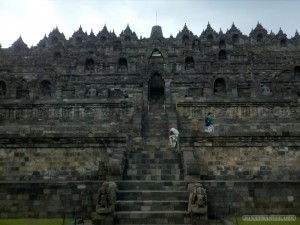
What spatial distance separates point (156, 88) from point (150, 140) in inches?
501

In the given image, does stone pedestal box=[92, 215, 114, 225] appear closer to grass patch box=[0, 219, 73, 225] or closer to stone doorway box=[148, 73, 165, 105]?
grass patch box=[0, 219, 73, 225]

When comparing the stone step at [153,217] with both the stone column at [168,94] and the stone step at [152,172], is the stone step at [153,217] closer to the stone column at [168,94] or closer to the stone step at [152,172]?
the stone step at [152,172]

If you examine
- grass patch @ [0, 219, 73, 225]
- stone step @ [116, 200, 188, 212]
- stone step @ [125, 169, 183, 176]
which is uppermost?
stone step @ [125, 169, 183, 176]

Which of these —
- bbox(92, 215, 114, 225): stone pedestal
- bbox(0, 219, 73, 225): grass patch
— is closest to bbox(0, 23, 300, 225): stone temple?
bbox(92, 215, 114, 225): stone pedestal

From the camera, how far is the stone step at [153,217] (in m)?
13.6

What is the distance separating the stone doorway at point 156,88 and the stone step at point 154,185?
55.0 feet

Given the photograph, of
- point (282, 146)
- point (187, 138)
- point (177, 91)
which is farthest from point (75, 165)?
point (177, 91)

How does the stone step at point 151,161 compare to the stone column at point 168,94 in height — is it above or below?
below

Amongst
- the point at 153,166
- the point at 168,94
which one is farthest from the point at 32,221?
the point at 168,94

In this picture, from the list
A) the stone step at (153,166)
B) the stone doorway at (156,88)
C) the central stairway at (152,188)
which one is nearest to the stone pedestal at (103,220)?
the central stairway at (152,188)

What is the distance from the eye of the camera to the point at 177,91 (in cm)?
3272

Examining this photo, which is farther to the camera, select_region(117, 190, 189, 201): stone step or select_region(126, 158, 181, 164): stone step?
select_region(126, 158, 181, 164): stone step

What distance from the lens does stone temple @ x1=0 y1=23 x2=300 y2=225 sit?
1516 cm

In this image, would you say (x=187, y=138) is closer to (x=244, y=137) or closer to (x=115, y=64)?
(x=244, y=137)
